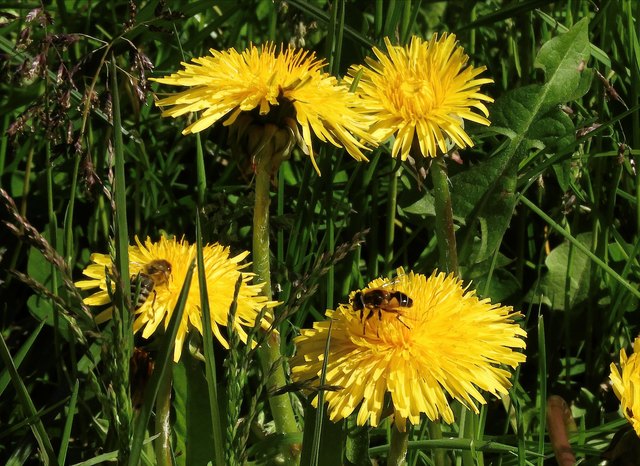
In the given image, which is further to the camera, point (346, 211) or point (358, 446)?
point (346, 211)

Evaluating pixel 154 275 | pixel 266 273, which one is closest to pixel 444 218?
pixel 266 273

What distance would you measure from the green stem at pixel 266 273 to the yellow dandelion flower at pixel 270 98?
89 millimetres

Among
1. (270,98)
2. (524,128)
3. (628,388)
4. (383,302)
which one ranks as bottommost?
(628,388)

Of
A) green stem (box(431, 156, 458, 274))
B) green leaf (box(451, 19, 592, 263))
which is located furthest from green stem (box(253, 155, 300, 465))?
green leaf (box(451, 19, 592, 263))

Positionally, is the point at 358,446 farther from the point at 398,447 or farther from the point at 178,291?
the point at 178,291

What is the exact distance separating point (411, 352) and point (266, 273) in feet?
1.12

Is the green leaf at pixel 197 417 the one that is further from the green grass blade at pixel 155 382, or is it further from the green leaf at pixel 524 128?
the green leaf at pixel 524 128

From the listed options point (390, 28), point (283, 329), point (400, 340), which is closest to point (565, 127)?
point (390, 28)

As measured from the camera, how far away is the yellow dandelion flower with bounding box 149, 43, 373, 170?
5.14ft

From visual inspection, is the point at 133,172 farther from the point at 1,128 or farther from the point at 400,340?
the point at 400,340

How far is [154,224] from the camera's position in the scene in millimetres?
2611

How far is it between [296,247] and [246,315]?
0.80m

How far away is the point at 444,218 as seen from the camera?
6.09 feet

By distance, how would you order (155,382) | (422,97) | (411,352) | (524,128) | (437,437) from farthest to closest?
1. (524,128)
2. (422,97)
3. (437,437)
4. (411,352)
5. (155,382)
